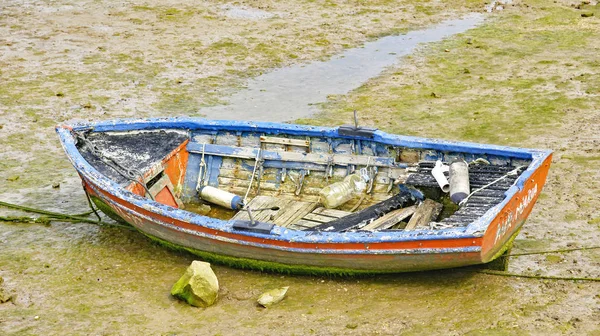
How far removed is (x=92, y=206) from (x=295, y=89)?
564cm

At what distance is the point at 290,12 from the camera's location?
19812 millimetres

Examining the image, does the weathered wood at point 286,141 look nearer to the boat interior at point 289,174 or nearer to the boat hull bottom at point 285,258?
the boat interior at point 289,174

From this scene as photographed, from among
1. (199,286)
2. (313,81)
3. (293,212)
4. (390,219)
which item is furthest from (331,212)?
(313,81)

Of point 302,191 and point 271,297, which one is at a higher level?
point 302,191

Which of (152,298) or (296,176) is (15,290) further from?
(296,176)

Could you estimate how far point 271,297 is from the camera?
28.4ft

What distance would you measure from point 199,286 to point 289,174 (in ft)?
8.23

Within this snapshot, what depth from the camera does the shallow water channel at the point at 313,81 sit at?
14500 millimetres

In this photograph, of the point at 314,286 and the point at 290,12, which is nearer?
the point at 314,286

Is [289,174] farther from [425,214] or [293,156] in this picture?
[425,214]

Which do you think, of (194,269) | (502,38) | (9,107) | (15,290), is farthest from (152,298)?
(502,38)

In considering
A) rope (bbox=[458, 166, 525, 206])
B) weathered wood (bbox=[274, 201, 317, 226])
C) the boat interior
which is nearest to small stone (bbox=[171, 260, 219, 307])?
the boat interior

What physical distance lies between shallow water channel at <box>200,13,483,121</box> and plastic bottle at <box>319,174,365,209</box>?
400 centimetres

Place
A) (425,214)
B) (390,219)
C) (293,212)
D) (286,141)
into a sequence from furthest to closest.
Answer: (286,141) → (293,212) → (390,219) → (425,214)
